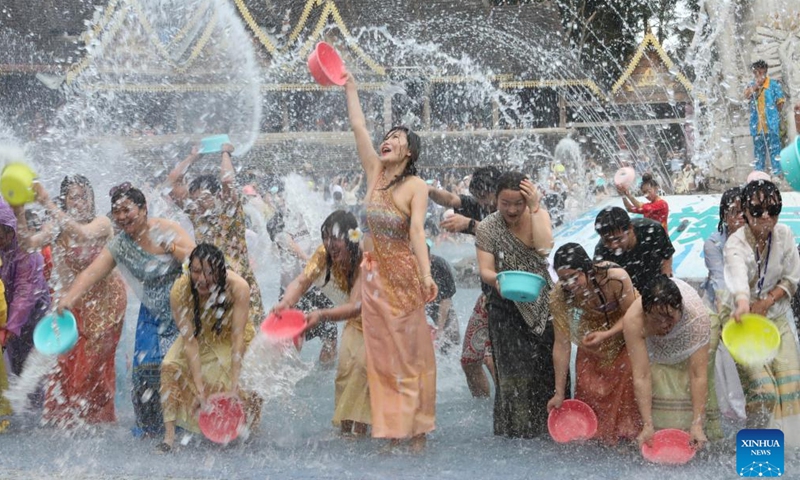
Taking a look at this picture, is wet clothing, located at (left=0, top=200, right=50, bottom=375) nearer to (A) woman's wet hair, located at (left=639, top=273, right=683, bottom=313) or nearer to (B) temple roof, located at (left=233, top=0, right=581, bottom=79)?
(A) woman's wet hair, located at (left=639, top=273, right=683, bottom=313)

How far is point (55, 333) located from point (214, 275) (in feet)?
3.24

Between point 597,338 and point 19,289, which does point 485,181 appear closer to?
point 597,338

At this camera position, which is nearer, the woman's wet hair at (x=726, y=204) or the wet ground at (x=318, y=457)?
the wet ground at (x=318, y=457)

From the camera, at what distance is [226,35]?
1006 inches

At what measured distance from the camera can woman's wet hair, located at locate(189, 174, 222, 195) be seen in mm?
5629

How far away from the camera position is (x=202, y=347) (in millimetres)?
4863

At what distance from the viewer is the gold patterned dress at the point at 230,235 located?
5.72 m

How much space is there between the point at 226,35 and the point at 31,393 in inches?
833

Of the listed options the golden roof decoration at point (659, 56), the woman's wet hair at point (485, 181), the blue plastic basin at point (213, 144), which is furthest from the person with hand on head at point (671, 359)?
the golden roof decoration at point (659, 56)

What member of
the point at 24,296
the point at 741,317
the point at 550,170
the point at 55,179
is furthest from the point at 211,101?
the point at 741,317

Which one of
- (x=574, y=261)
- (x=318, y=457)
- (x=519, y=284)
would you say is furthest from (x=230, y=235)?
(x=574, y=261)

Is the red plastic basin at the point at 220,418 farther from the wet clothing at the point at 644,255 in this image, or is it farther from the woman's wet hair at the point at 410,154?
the wet clothing at the point at 644,255

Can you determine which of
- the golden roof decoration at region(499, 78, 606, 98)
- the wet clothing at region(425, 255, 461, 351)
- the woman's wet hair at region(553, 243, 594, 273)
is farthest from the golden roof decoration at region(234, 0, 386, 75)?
the woman's wet hair at region(553, 243, 594, 273)

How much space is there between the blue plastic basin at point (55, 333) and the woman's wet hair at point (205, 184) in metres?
1.12
